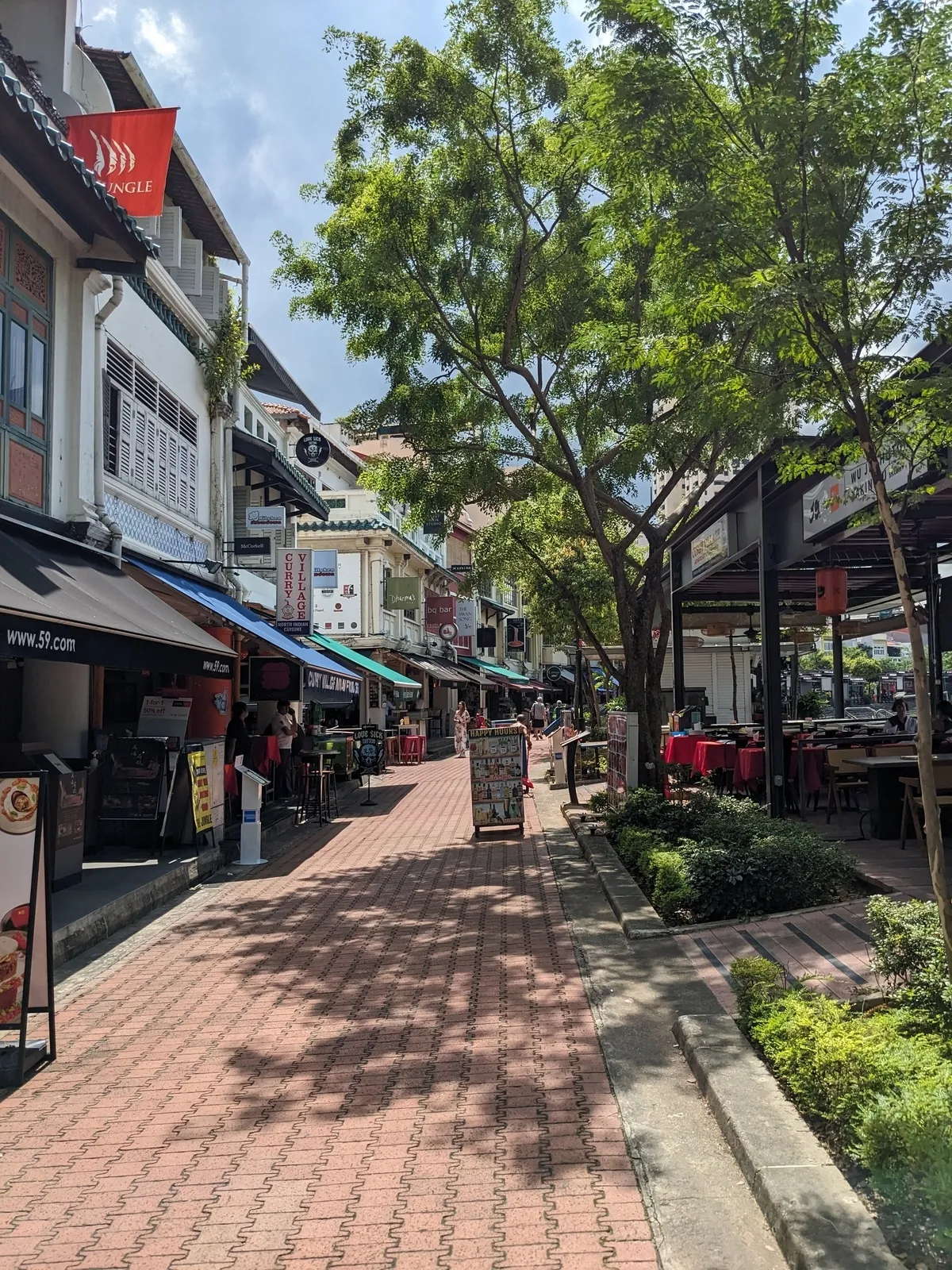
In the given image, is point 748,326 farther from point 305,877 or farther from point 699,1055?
point 305,877

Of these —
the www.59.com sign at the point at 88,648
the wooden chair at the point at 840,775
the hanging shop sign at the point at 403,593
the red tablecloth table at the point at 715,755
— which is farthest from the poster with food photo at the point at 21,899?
the hanging shop sign at the point at 403,593

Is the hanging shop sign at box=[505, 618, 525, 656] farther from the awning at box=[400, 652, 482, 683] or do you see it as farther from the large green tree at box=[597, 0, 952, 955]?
the large green tree at box=[597, 0, 952, 955]

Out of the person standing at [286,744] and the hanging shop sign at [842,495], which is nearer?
the hanging shop sign at [842,495]

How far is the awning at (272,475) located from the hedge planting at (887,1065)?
592 inches

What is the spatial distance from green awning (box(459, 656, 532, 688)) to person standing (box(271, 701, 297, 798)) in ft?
95.1

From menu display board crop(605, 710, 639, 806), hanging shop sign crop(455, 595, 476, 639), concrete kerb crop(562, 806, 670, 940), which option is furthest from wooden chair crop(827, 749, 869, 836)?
hanging shop sign crop(455, 595, 476, 639)

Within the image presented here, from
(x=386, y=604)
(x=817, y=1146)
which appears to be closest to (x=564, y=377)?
(x=817, y=1146)

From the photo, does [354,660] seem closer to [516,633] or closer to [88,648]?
[88,648]

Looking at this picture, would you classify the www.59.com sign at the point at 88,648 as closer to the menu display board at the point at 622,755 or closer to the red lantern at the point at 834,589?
the menu display board at the point at 622,755

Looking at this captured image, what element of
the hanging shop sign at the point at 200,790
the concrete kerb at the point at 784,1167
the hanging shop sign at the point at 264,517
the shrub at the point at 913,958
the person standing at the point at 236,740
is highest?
the hanging shop sign at the point at 264,517

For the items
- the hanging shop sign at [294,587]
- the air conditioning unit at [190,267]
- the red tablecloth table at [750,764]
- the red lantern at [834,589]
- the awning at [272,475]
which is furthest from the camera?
the hanging shop sign at [294,587]

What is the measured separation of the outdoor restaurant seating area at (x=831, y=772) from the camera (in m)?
10.5

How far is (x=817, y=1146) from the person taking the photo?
363cm

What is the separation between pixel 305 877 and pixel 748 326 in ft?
25.9
